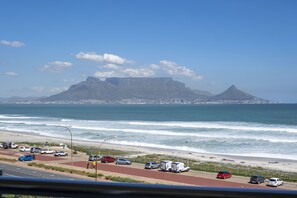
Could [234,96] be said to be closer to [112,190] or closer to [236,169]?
[236,169]

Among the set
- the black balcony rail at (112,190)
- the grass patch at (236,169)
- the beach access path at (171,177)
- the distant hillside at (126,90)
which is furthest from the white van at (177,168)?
the distant hillside at (126,90)

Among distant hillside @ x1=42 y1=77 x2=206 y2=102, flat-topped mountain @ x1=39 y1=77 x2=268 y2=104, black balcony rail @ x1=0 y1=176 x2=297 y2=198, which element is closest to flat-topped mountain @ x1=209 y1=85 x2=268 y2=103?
flat-topped mountain @ x1=39 y1=77 x2=268 y2=104

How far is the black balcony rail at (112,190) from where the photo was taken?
1.17 metres

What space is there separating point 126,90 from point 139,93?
5.62m

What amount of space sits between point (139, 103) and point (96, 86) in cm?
1986

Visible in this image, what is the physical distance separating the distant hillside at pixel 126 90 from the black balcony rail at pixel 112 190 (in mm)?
159553

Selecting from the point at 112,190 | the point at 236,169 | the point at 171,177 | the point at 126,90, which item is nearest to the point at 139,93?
the point at 126,90

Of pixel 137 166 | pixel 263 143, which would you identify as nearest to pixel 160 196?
pixel 137 166

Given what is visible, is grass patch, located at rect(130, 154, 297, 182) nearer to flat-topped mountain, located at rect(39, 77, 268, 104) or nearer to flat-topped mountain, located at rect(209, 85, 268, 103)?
flat-topped mountain, located at rect(39, 77, 268, 104)

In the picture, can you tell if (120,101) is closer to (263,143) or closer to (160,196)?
(263,143)

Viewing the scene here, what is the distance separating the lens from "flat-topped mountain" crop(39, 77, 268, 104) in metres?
162

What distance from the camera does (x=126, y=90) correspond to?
543ft

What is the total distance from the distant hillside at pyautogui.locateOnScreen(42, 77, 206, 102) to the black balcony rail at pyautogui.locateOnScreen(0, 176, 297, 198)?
159553 mm

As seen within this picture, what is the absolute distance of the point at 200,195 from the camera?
1195 mm
